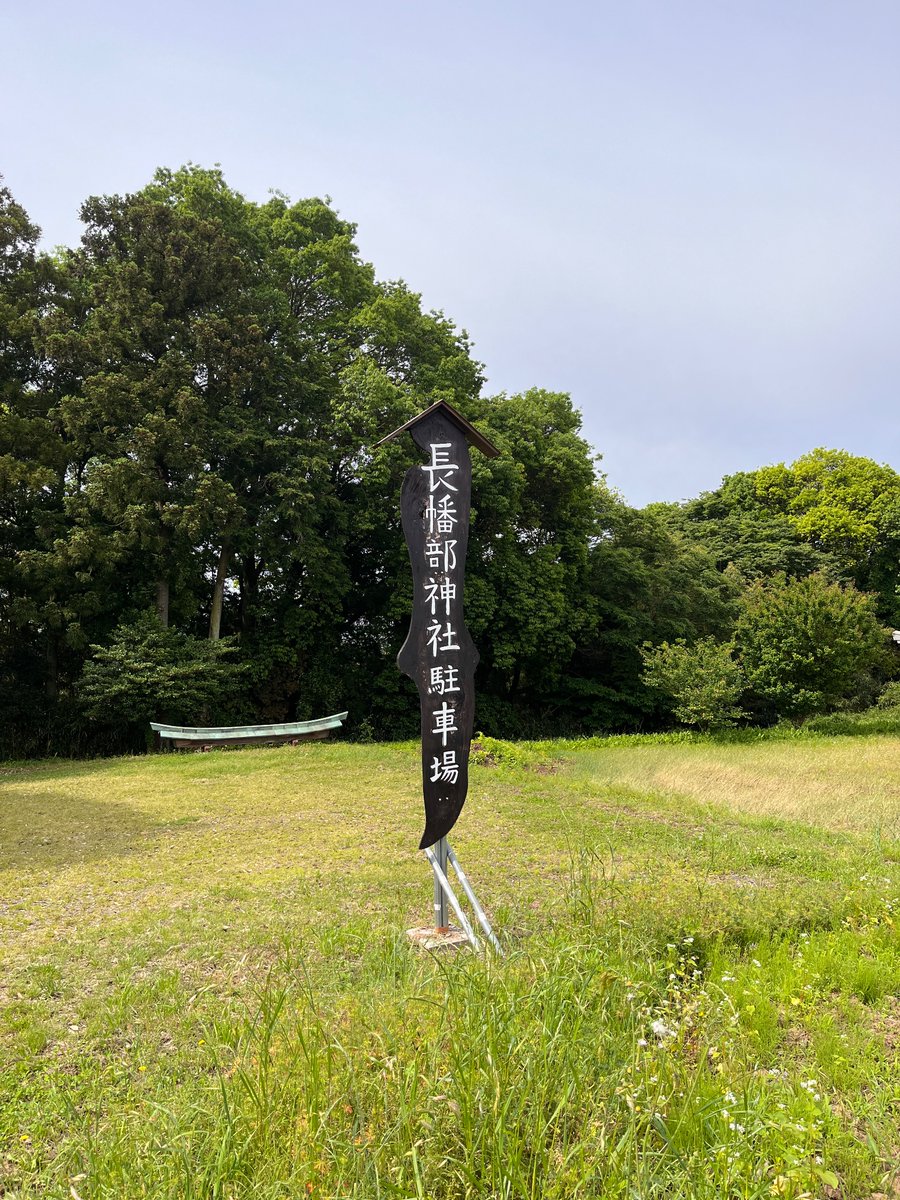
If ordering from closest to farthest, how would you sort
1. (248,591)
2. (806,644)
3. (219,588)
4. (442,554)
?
(442,554) → (219,588) → (806,644) → (248,591)

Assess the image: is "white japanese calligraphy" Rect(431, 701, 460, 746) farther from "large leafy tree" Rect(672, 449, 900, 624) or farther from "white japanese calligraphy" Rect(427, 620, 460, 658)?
"large leafy tree" Rect(672, 449, 900, 624)

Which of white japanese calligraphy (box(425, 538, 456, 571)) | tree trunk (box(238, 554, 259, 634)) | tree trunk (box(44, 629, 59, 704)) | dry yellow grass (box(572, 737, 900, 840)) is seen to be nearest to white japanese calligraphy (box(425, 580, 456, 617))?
white japanese calligraphy (box(425, 538, 456, 571))

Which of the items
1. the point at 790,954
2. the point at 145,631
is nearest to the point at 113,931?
the point at 790,954

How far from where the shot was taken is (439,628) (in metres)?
4.82

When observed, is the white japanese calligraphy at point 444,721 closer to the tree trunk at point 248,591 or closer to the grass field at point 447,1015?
the grass field at point 447,1015

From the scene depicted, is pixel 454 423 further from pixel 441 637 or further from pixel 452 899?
pixel 452 899

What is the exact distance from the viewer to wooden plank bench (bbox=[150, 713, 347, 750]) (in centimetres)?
1422

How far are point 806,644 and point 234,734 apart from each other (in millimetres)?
13560

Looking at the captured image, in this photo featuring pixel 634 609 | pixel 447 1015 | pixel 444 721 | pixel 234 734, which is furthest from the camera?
→ pixel 634 609

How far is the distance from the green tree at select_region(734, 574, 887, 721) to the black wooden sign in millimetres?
14651

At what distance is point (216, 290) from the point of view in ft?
54.6

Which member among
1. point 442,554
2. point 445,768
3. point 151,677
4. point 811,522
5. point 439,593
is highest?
point 811,522

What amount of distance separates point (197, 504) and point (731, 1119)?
47.3 feet

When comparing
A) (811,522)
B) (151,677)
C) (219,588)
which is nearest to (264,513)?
(219,588)
